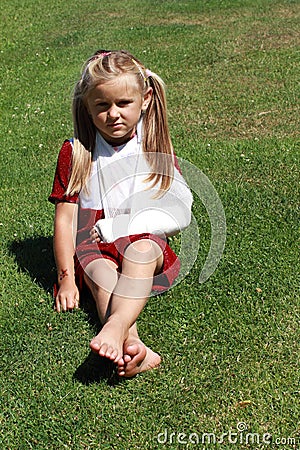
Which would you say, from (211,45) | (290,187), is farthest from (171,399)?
(211,45)

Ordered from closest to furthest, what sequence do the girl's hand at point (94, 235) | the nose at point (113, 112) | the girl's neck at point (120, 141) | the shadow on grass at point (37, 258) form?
the nose at point (113, 112) < the girl's hand at point (94, 235) < the girl's neck at point (120, 141) < the shadow on grass at point (37, 258)

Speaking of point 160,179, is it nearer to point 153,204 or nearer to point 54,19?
point 153,204

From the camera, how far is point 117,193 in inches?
144

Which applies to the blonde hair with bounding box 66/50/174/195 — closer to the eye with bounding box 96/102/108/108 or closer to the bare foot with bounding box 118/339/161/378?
the eye with bounding box 96/102/108/108

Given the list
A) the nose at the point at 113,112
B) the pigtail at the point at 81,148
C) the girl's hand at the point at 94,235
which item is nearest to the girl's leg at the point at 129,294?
the girl's hand at the point at 94,235

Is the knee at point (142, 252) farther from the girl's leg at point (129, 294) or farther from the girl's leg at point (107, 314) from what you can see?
the girl's leg at point (107, 314)

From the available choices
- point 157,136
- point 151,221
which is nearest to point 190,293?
point 151,221

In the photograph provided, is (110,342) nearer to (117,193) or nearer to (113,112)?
(117,193)

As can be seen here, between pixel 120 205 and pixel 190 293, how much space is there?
60 centimetres

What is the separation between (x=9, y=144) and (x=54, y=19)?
17.6 feet

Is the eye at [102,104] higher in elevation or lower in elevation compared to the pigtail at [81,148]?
higher

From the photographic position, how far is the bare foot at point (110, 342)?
2.95 meters

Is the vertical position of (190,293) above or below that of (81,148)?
below

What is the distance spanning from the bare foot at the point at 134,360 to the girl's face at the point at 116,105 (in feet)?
3.57
